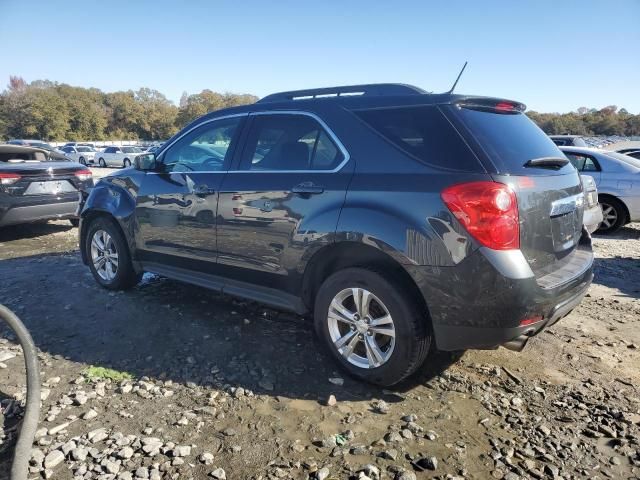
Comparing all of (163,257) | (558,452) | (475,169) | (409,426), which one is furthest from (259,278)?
(558,452)

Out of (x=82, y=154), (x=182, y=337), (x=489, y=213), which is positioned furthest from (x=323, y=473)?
(x=82, y=154)

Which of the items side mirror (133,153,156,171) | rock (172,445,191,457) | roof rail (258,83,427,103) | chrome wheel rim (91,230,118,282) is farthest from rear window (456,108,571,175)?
chrome wheel rim (91,230,118,282)

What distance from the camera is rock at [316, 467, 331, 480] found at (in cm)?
232

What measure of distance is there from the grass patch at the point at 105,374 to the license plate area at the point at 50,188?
199 inches

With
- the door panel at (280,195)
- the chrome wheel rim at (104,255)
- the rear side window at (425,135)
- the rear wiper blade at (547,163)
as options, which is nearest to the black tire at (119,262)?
the chrome wheel rim at (104,255)

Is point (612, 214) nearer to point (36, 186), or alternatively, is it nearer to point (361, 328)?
point (361, 328)

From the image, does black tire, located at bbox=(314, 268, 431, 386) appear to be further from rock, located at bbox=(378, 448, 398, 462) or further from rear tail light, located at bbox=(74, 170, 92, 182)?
rear tail light, located at bbox=(74, 170, 92, 182)

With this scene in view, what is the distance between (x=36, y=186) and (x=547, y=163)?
7.27 m

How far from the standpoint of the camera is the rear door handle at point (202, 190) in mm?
3924

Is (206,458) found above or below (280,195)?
below

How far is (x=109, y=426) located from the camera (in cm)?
273

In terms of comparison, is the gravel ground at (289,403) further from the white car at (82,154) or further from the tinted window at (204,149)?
the white car at (82,154)

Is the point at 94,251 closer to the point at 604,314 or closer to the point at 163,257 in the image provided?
the point at 163,257

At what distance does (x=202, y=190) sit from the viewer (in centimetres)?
399
